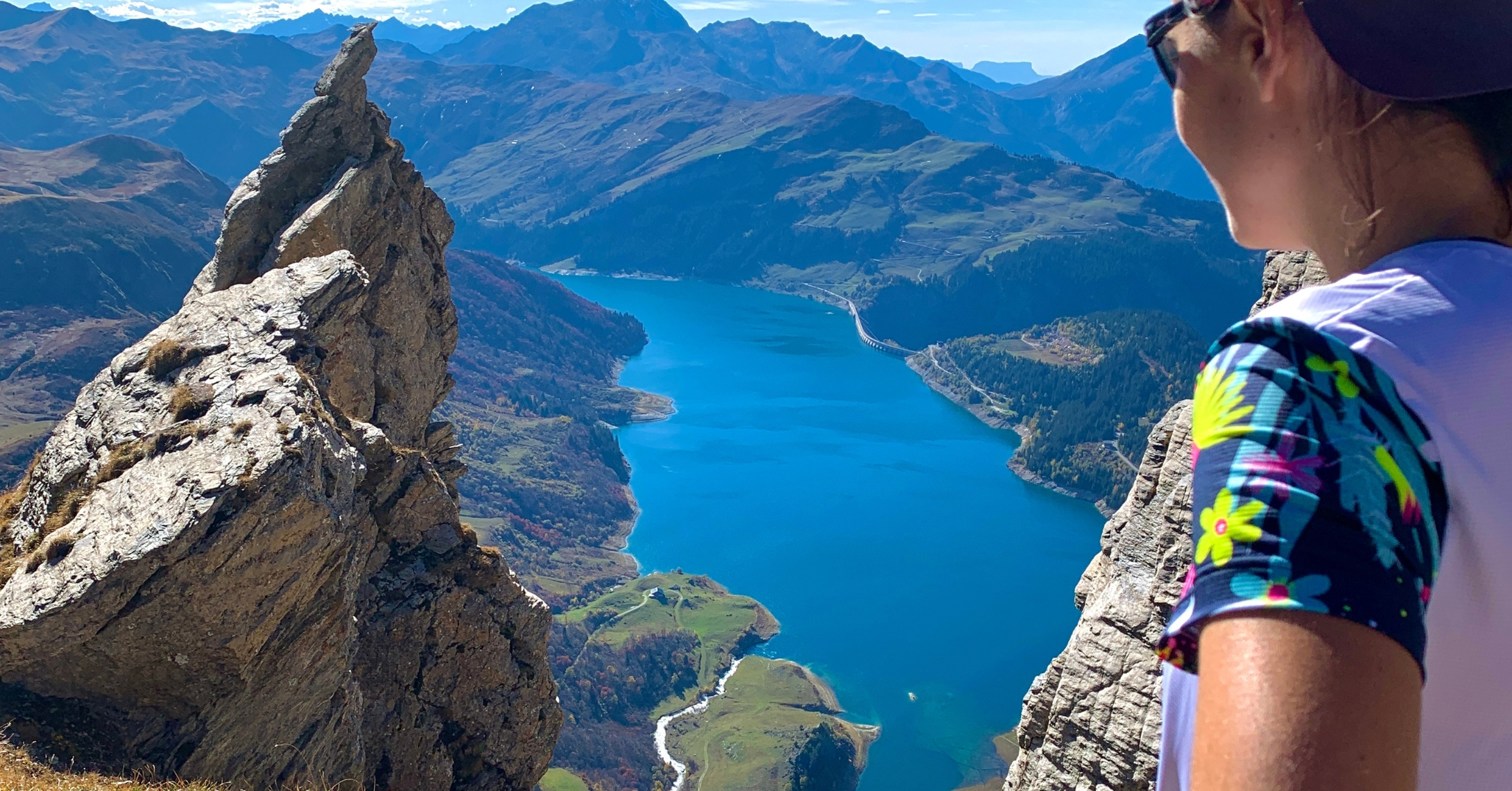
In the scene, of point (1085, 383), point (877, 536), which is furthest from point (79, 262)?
point (1085, 383)

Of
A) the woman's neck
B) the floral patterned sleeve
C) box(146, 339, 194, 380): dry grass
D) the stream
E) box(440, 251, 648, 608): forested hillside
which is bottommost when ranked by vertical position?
box(440, 251, 648, 608): forested hillside

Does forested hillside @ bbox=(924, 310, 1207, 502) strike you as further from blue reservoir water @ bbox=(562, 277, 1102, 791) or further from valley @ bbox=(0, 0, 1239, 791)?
blue reservoir water @ bbox=(562, 277, 1102, 791)

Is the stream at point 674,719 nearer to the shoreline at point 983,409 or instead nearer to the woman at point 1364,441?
the shoreline at point 983,409

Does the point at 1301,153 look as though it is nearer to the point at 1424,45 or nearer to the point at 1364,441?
the point at 1424,45

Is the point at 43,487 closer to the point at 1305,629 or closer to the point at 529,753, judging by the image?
the point at 529,753

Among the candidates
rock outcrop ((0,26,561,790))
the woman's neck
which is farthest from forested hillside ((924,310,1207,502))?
the woman's neck

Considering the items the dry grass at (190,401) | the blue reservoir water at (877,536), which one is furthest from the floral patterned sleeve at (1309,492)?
the blue reservoir water at (877,536)

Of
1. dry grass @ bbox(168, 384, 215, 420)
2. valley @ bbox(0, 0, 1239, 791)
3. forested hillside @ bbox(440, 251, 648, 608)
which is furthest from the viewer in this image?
forested hillside @ bbox(440, 251, 648, 608)
